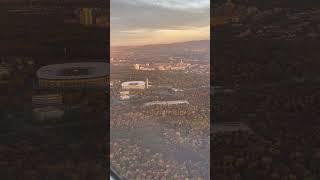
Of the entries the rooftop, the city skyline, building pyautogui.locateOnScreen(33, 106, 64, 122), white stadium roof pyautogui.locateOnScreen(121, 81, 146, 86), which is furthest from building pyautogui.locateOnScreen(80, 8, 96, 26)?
building pyautogui.locateOnScreen(33, 106, 64, 122)

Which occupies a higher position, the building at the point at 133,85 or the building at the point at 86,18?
the building at the point at 86,18

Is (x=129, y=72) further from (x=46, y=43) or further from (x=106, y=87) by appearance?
(x=46, y=43)

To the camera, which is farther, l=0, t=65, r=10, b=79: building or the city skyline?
the city skyline

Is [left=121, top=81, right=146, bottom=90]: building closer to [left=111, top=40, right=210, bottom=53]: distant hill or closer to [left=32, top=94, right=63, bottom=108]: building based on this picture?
[left=111, top=40, right=210, bottom=53]: distant hill

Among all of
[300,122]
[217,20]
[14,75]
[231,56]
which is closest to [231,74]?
[231,56]

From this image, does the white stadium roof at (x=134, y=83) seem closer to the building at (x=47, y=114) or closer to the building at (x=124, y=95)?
the building at (x=124, y=95)

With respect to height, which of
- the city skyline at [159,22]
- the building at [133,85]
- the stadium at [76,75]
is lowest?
the building at [133,85]

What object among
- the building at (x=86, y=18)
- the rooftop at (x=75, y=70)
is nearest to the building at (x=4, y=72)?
the rooftop at (x=75, y=70)

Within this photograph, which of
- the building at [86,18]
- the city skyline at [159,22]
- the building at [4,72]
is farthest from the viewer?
the city skyline at [159,22]
